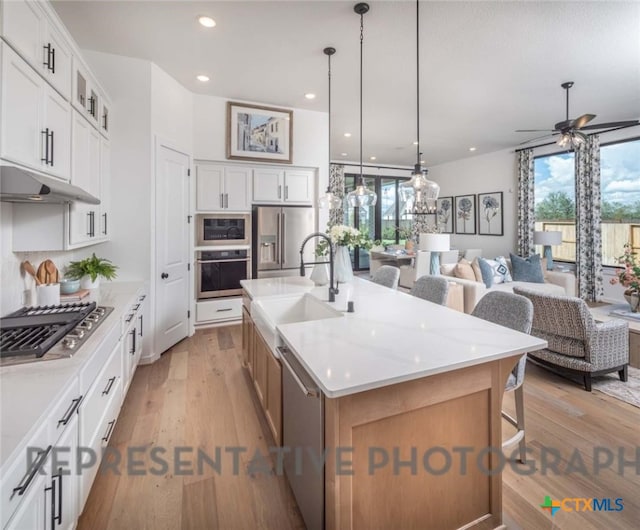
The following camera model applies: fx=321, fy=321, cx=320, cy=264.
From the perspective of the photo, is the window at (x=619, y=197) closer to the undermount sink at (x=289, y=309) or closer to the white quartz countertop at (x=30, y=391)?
the undermount sink at (x=289, y=309)

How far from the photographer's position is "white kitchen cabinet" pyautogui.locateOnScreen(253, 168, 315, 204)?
4535mm

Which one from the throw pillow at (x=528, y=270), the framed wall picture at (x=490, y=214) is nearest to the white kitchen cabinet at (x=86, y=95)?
the throw pillow at (x=528, y=270)

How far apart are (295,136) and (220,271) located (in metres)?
2.22

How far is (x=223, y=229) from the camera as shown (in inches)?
171

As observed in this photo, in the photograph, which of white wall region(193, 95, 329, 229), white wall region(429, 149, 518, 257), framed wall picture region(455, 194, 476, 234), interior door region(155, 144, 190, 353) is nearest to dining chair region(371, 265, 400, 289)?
white wall region(193, 95, 329, 229)

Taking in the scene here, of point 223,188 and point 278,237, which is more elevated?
point 223,188

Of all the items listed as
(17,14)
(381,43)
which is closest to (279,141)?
(381,43)

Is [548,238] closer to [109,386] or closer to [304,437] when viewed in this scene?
[304,437]

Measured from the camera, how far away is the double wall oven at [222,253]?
4250 mm

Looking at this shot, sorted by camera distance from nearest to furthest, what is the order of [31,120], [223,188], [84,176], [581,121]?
[31,120], [84,176], [581,121], [223,188]

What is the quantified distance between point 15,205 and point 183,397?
5.93 feet

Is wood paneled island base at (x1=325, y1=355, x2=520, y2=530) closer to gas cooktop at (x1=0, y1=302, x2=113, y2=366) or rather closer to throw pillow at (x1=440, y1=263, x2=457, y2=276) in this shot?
gas cooktop at (x1=0, y1=302, x2=113, y2=366)

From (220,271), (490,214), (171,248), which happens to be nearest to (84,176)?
(171,248)

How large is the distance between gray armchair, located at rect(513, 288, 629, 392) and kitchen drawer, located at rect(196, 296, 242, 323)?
3494 millimetres
